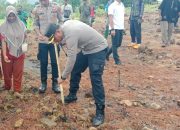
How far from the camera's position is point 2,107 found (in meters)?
6.14

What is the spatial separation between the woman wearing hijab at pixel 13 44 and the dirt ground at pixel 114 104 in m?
0.46

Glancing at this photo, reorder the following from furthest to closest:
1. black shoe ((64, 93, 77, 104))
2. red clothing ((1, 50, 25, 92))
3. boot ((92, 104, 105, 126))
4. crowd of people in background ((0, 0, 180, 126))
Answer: red clothing ((1, 50, 25, 92)) → black shoe ((64, 93, 77, 104)) → boot ((92, 104, 105, 126)) → crowd of people in background ((0, 0, 180, 126))

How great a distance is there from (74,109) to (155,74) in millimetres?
3524

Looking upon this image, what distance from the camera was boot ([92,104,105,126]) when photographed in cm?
556

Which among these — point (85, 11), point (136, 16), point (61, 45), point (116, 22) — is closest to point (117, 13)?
point (116, 22)

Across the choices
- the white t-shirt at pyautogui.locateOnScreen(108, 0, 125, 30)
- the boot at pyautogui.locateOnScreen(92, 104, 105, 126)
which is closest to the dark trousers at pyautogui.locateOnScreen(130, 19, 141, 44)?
the white t-shirt at pyautogui.locateOnScreen(108, 0, 125, 30)

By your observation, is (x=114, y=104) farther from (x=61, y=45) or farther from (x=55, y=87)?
(x=61, y=45)

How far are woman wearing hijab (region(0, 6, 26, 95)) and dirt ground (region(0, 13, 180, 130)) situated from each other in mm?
459

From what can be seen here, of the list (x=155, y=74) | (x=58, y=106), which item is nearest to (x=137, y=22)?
(x=155, y=74)

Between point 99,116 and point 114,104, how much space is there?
101 centimetres

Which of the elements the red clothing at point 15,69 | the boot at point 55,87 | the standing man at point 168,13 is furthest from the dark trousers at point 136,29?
the red clothing at point 15,69

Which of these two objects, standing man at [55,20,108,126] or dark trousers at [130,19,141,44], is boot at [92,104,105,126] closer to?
standing man at [55,20,108,126]

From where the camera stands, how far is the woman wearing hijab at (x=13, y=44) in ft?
20.8

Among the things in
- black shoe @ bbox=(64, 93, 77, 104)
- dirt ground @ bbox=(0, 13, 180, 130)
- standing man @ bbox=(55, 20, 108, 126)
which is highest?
standing man @ bbox=(55, 20, 108, 126)
